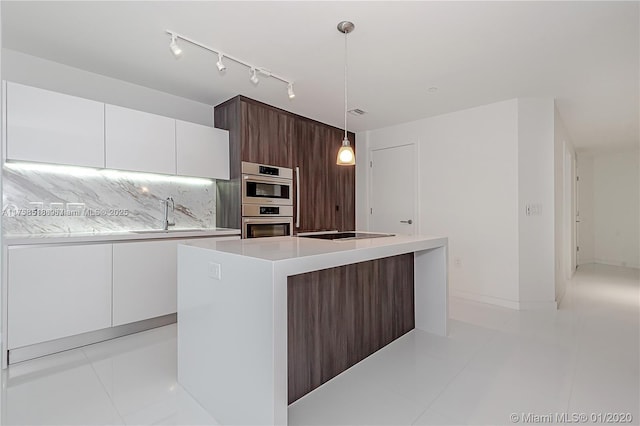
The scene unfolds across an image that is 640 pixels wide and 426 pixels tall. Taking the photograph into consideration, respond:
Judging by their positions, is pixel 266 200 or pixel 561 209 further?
pixel 561 209

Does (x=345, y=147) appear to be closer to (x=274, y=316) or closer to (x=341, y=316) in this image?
(x=341, y=316)

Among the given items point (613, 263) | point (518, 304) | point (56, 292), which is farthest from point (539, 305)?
point (56, 292)

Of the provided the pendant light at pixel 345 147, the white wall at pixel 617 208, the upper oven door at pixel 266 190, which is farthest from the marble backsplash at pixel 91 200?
the white wall at pixel 617 208

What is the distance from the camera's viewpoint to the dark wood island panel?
76.8 inches

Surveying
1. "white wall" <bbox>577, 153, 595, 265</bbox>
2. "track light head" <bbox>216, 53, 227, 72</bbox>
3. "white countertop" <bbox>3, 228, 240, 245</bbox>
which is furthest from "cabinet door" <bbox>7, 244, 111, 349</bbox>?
"white wall" <bbox>577, 153, 595, 265</bbox>

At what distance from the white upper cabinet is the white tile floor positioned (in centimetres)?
154

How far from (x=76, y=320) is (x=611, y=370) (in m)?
3.73

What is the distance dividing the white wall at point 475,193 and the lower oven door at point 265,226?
1758 mm

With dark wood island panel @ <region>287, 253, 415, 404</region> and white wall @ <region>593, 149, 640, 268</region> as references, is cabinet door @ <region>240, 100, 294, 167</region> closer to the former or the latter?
dark wood island panel @ <region>287, 253, 415, 404</region>

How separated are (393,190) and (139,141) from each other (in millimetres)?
3169

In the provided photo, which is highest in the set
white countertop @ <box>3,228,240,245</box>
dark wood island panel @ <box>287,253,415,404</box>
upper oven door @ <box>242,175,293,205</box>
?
upper oven door @ <box>242,175,293,205</box>

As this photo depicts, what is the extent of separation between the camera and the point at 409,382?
2.09 meters

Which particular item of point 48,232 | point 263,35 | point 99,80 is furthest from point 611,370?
point 99,80

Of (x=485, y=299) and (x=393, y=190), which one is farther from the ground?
(x=393, y=190)
